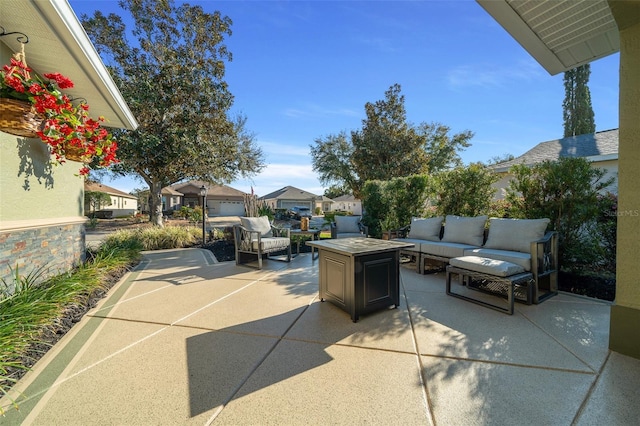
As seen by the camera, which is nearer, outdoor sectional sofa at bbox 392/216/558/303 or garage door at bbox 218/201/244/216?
outdoor sectional sofa at bbox 392/216/558/303

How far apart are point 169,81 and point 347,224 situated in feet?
29.2

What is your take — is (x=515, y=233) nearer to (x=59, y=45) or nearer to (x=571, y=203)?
(x=571, y=203)

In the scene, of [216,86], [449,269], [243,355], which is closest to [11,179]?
[243,355]

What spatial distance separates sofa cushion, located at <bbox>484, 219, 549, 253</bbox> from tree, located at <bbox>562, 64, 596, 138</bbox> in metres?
21.5

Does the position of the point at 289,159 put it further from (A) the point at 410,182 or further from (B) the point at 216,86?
(A) the point at 410,182

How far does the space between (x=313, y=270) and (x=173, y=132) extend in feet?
26.3

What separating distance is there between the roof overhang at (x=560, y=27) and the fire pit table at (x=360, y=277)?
106 inches

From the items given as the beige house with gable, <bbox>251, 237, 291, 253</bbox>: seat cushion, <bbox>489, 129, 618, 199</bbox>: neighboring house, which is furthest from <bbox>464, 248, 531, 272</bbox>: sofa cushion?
<bbox>251, 237, 291, 253</bbox>: seat cushion

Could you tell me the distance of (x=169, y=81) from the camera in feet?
32.8

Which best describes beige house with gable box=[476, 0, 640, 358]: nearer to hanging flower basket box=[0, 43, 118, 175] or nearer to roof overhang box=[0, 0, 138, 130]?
roof overhang box=[0, 0, 138, 130]

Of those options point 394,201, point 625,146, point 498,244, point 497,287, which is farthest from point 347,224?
point 625,146

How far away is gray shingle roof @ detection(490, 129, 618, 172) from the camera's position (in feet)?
22.7

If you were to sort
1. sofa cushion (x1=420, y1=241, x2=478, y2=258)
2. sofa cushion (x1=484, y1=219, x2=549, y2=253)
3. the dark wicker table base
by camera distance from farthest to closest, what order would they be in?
sofa cushion (x1=420, y1=241, x2=478, y2=258) → sofa cushion (x1=484, y1=219, x2=549, y2=253) → the dark wicker table base

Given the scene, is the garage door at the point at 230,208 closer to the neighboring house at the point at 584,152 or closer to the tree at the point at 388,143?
the tree at the point at 388,143
